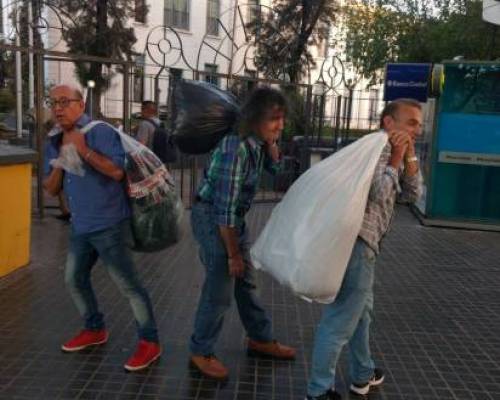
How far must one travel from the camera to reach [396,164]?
2979mm

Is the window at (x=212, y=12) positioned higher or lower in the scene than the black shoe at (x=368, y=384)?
higher

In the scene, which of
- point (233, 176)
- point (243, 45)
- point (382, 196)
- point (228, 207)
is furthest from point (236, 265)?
point (243, 45)

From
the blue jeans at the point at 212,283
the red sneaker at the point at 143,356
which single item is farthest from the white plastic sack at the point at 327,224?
the red sneaker at the point at 143,356

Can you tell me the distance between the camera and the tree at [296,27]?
57.5 ft

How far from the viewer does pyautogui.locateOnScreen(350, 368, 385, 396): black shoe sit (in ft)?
11.3

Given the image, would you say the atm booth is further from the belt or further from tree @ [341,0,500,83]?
the belt

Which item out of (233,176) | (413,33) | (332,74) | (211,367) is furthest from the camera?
(413,33)

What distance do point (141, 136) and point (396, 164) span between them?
17.3 feet

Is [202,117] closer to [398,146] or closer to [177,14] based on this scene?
[398,146]

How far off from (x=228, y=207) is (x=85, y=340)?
1462 millimetres

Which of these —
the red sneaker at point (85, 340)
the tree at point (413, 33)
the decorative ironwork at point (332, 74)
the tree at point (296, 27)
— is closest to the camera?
the red sneaker at point (85, 340)

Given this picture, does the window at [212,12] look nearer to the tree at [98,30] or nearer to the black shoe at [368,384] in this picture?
the tree at [98,30]

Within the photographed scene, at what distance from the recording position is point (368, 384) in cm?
347

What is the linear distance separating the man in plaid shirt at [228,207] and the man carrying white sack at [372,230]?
0.59 metres
